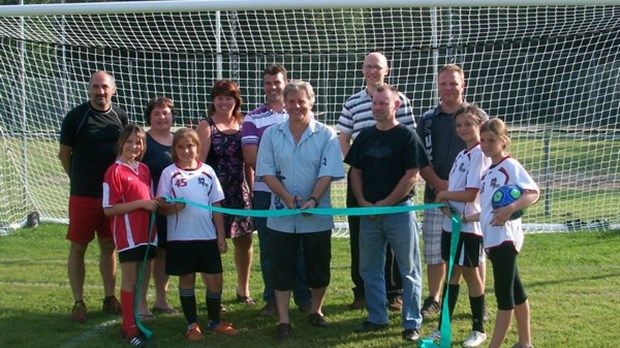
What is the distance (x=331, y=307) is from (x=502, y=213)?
2144mm

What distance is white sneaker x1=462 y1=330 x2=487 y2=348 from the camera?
17.3 feet

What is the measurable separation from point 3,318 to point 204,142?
2130mm

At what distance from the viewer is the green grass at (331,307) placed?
545 centimetres

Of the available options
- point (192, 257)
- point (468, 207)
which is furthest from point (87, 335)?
point (468, 207)

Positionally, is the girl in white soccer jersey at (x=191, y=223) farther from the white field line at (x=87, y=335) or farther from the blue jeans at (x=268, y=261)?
the white field line at (x=87, y=335)

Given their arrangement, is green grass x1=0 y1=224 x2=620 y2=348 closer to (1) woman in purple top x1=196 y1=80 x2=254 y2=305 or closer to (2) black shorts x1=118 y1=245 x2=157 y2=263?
(2) black shorts x1=118 y1=245 x2=157 y2=263

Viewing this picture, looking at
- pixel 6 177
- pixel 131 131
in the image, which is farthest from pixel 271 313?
pixel 6 177

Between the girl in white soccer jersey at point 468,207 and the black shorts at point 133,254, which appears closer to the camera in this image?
the girl in white soccer jersey at point 468,207

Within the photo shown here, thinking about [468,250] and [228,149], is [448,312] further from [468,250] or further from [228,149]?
[228,149]

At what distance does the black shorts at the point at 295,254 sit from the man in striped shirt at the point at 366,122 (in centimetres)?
53

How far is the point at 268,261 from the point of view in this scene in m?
5.63

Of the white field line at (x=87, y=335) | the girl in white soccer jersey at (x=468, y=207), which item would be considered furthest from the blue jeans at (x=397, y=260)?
the white field line at (x=87, y=335)

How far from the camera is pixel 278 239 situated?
5.46m

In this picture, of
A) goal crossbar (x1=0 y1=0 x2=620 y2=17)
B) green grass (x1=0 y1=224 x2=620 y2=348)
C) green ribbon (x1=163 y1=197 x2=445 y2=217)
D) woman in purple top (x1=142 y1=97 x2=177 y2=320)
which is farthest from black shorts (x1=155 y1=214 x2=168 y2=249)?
goal crossbar (x1=0 y1=0 x2=620 y2=17)
